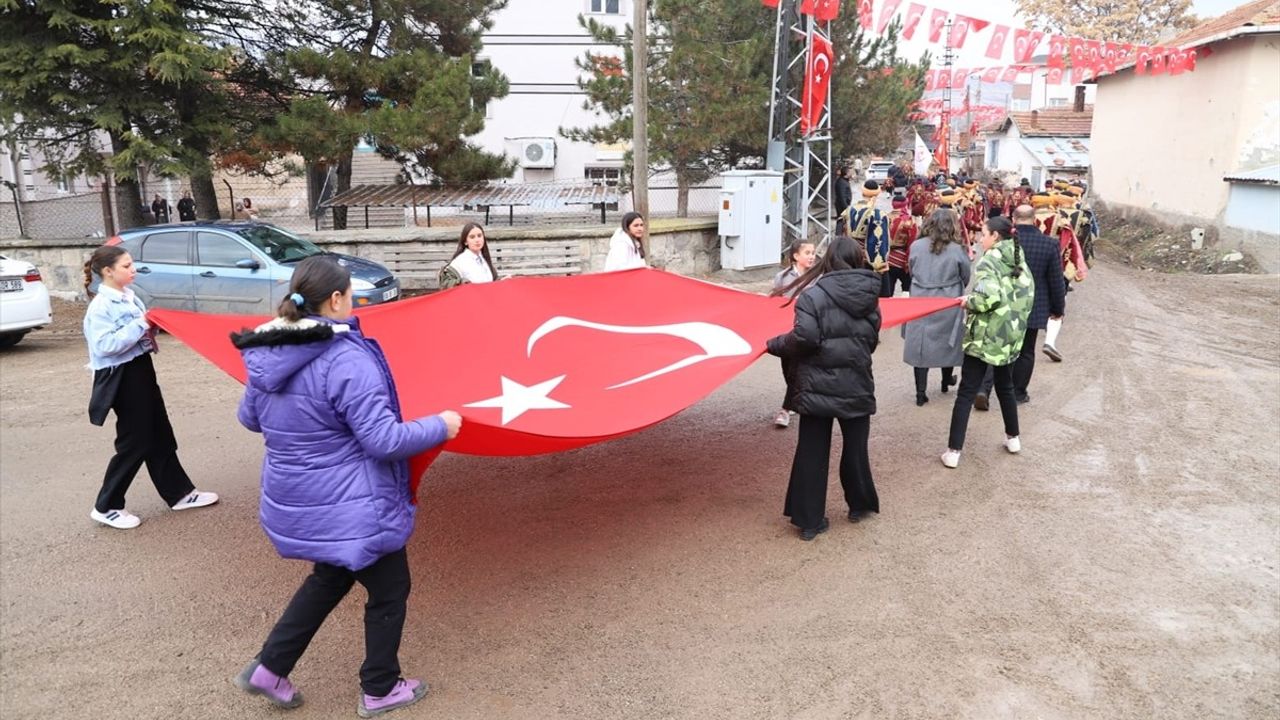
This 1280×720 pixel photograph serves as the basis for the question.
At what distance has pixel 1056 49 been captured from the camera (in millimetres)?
14977

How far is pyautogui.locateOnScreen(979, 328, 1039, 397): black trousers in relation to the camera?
23.9 ft

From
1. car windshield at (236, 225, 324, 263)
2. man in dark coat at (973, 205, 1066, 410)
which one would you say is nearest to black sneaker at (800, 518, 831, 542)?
man in dark coat at (973, 205, 1066, 410)

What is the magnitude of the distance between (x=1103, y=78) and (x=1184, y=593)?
86.2 ft

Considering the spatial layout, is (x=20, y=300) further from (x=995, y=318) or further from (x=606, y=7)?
(x=606, y=7)

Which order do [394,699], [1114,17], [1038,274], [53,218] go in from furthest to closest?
1. [1114,17]
2. [53,218]
3. [1038,274]
4. [394,699]

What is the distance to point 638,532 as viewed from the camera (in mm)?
5074

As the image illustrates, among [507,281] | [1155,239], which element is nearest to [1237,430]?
[507,281]

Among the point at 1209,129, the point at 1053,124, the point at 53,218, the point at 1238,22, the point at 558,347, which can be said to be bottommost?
the point at 558,347

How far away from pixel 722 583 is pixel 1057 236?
6284 mm

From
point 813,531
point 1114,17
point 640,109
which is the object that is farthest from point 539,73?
point 1114,17

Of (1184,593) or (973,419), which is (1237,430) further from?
(1184,593)

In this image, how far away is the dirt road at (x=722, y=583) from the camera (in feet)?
11.6

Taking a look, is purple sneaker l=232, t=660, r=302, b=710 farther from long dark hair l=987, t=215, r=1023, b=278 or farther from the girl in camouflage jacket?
long dark hair l=987, t=215, r=1023, b=278

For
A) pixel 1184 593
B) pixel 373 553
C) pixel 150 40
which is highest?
pixel 150 40
